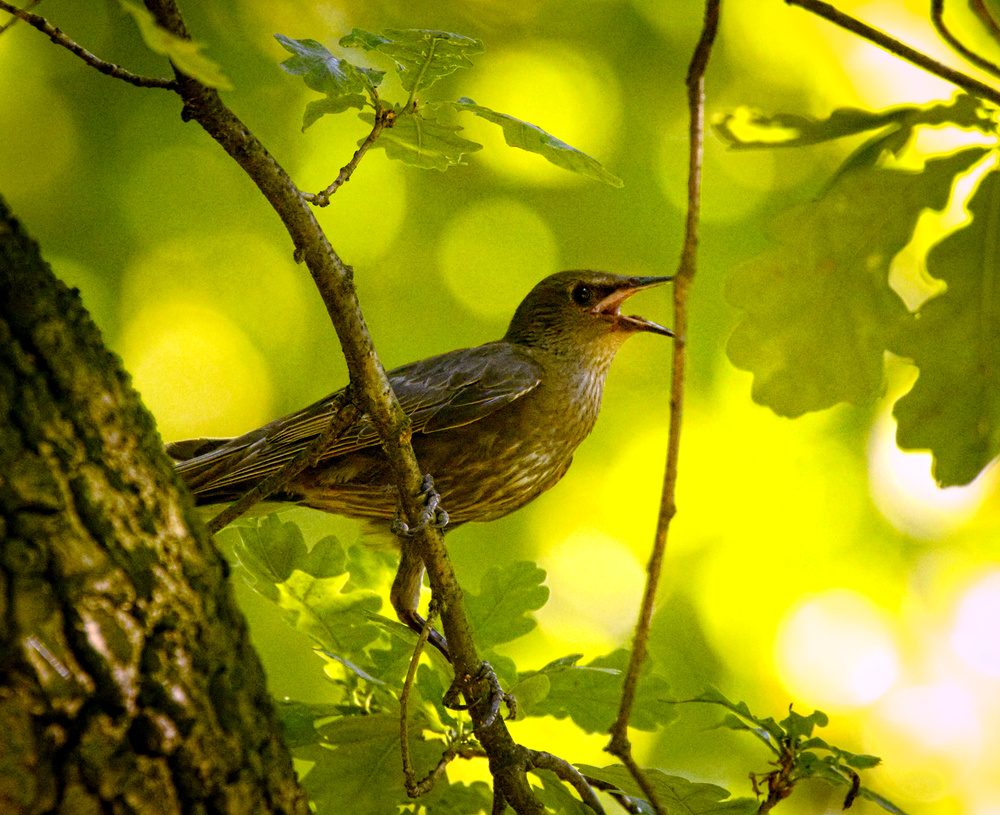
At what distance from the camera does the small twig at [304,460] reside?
2.37 meters

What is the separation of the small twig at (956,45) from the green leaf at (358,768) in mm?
1566

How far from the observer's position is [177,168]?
5.69 meters

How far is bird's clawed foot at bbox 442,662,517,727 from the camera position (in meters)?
2.23

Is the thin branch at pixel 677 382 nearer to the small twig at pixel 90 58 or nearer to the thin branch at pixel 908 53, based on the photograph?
the thin branch at pixel 908 53

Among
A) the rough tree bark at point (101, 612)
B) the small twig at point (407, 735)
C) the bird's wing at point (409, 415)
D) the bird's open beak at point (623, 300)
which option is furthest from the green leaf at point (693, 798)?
the bird's open beak at point (623, 300)

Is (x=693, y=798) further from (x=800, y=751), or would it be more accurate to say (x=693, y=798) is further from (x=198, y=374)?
(x=198, y=374)

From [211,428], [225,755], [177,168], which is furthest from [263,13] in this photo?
[225,755]

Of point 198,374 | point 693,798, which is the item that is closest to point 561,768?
point 693,798

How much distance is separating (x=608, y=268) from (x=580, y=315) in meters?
1.58

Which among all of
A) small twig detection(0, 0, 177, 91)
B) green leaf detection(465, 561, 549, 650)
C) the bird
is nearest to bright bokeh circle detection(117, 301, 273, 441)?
the bird

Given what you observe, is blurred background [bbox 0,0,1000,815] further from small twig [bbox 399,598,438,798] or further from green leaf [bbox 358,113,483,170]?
green leaf [bbox 358,113,483,170]

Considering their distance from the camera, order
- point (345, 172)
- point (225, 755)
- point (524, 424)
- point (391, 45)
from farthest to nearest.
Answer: point (524, 424) → point (345, 172) → point (391, 45) → point (225, 755)

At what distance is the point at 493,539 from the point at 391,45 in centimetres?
377

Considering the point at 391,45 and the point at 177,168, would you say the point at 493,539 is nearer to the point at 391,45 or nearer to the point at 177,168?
the point at 177,168
